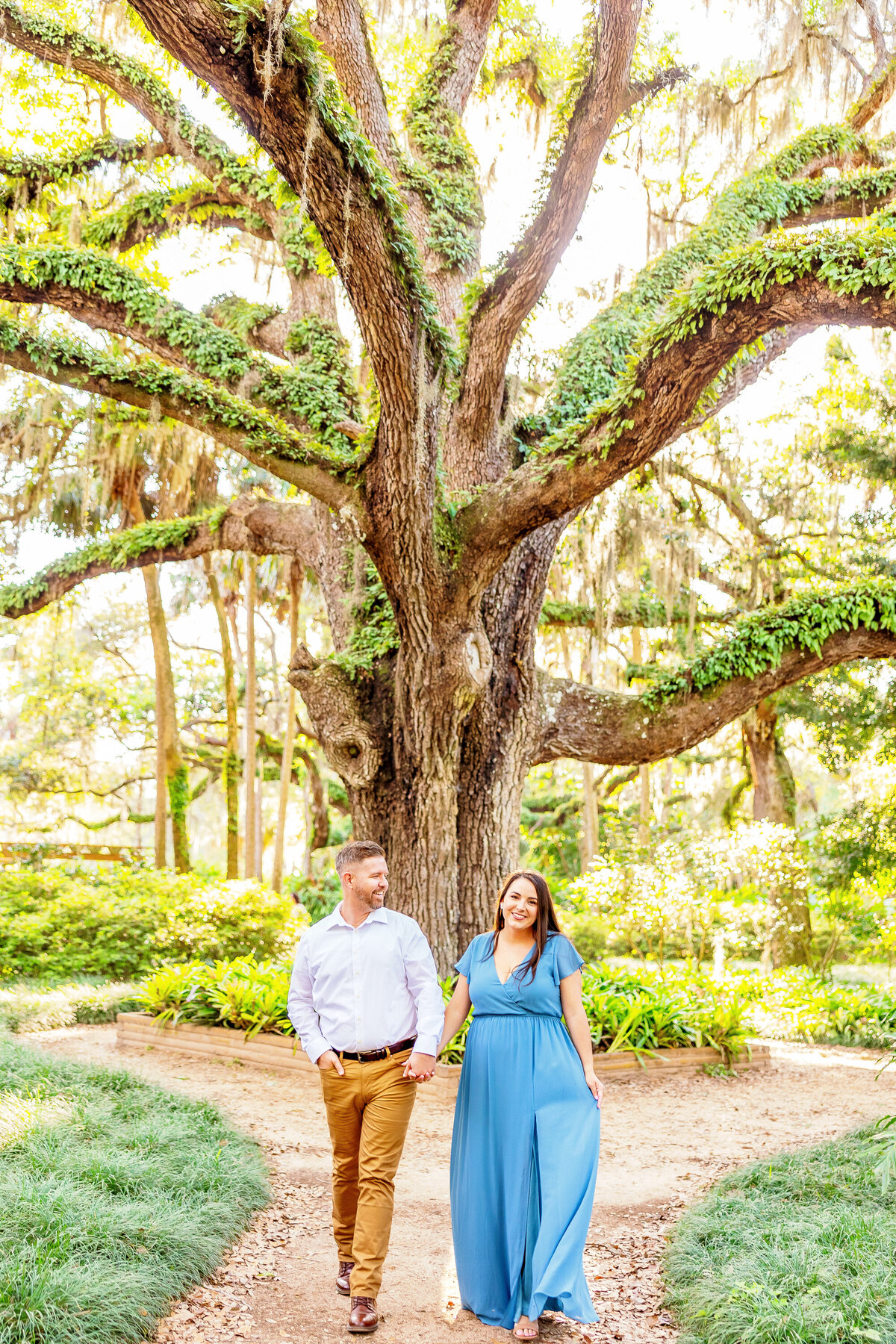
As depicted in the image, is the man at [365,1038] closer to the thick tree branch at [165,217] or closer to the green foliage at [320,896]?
the thick tree branch at [165,217]

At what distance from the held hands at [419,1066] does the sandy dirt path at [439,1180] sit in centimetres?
86

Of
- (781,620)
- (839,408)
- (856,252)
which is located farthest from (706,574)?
(856,252)

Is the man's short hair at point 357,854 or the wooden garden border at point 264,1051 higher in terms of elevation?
the man's short hair at point 357,854

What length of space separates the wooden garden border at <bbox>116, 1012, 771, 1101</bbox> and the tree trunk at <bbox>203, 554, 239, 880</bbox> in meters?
7.21

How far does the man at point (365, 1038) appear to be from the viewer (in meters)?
3.51

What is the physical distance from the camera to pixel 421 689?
746 cm

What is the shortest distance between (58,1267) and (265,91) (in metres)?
4.72

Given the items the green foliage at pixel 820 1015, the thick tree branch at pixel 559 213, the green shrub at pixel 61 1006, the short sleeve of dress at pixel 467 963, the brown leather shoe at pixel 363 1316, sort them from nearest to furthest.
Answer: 1. the brown leather shoe at pixel 363 1316
2. the short sleeve of dress at pixel 467 963
3. the thick tree branch at pixel 559 213
4. the green shrub at pixel 61 1006
5. the green foliage at pixel 820 1015

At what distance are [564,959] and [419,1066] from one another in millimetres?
660

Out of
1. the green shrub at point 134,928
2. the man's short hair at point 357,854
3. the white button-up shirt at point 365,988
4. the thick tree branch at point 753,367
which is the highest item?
the thick tree branch at point 753,367

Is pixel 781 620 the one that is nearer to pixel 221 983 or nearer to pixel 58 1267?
pixel 221 983

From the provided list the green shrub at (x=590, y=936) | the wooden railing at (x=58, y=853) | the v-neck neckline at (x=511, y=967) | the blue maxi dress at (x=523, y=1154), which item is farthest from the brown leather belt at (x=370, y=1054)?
the wooden railing at (x=58, y=853)

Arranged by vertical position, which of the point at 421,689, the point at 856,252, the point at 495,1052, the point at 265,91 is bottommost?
the point at 495,1052

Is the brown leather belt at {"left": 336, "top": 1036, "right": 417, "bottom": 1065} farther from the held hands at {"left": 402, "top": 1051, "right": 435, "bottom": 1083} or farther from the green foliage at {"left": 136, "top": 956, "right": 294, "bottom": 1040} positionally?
the green foliage at {"left": 136, "top": 956, "right": 294, "bottom": 1040}
